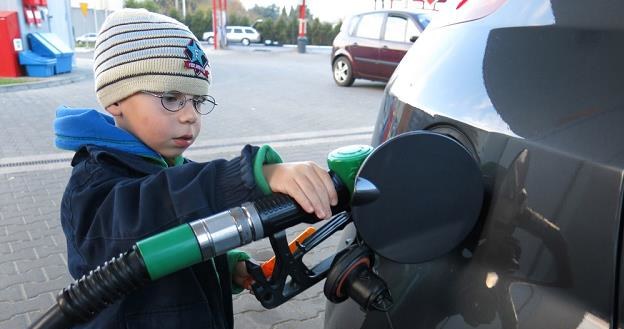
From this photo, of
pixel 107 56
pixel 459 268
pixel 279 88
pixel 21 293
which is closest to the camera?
pixel 459 268

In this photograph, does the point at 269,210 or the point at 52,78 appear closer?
the point at 269,210

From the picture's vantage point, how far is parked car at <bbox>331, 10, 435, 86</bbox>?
37.1 ft

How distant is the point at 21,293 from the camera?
10.4ft

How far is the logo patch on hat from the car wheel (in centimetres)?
1122

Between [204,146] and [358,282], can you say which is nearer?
[358,282]

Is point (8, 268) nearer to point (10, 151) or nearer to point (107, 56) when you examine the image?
point (107, 56)

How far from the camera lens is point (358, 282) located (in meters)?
0.95

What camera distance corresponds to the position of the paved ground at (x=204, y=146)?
312 centimetres

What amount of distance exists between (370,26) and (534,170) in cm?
1147

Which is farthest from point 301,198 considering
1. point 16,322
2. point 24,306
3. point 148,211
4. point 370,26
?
point 370,26

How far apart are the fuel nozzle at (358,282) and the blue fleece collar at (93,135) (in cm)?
58

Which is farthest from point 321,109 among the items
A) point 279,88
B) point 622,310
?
point 622,310

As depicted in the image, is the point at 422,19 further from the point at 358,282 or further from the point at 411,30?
the point at 358,282

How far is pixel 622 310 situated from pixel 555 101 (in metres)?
0.34
